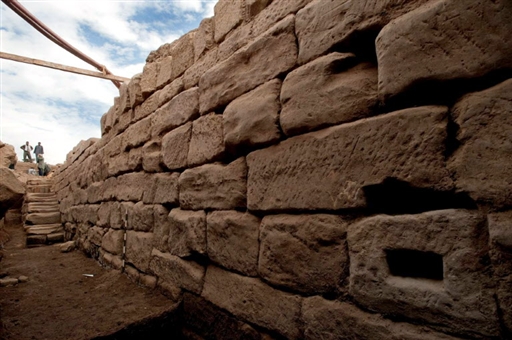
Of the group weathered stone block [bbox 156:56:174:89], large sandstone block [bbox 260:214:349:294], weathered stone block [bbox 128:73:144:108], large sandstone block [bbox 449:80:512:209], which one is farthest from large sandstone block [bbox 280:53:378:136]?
weathered stone block [bbox 128:73:144:108]

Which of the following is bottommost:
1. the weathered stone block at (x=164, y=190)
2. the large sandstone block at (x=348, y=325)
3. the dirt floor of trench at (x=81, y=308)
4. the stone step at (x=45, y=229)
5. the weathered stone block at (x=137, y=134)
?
the dirt floor of trench at (x=81, y=308)

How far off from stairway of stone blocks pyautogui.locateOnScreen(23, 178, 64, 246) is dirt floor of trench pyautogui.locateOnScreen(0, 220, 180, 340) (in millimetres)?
2443

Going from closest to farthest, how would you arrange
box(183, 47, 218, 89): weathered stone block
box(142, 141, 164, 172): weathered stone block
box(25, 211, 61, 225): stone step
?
box(183, 47, 218, 89): weathered stone block, box(142, 141, 164, 172): weathered stone block, box(25, 211, 61, 225): stone step

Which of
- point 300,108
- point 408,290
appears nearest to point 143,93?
point 300,108

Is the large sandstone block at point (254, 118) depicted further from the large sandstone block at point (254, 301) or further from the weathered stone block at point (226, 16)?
the large sandstone block at point (254, 301)

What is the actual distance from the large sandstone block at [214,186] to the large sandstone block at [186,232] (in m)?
0.07

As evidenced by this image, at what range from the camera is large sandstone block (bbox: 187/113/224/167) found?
1.97 metres

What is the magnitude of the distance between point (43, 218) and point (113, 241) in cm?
464

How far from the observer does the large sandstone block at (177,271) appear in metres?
2.02

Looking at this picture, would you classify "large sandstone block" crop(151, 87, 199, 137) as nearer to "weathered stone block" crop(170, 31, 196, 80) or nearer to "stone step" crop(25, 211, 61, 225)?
"weathered stone block" crop(170, 31, 196, 80)

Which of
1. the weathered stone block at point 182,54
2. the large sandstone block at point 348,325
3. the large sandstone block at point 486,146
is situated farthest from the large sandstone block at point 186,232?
the large sandstone block at point 486,146

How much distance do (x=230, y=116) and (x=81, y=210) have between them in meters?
4.07

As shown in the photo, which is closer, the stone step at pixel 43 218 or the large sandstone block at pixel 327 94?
the large sandstone block at pixel 327 94

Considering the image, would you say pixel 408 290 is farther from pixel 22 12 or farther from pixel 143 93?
pixel 22 12
